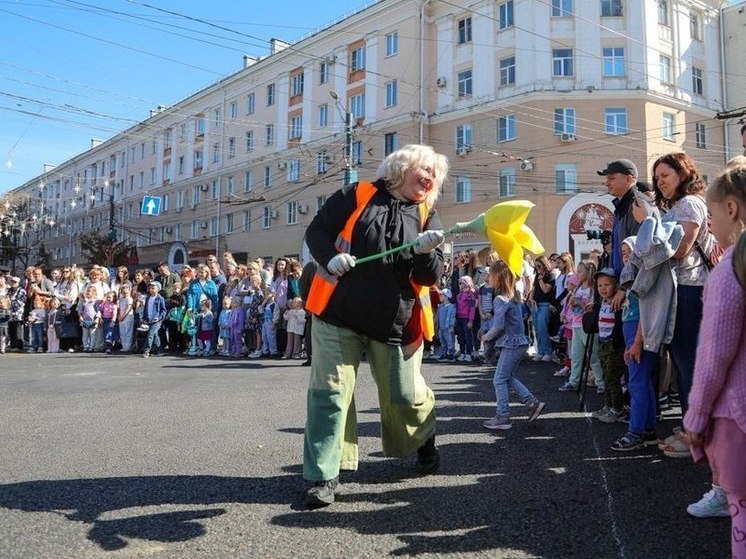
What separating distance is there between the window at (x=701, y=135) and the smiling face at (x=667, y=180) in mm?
32566

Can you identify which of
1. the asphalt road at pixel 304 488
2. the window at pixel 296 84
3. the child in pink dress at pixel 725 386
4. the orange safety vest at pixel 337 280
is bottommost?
the asphalt road at pixel 304 488

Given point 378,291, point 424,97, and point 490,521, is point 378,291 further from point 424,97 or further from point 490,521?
point 424,97

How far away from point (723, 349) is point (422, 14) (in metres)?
34.8

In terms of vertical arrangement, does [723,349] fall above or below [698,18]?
below

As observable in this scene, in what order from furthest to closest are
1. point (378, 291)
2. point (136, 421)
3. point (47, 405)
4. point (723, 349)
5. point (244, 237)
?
point (244, 237)
point (47, 405)
point (136, 421)
point (378, 291)
point (723, 349)

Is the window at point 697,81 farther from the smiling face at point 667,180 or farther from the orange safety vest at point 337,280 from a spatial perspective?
the orange safety vest at point 337,280

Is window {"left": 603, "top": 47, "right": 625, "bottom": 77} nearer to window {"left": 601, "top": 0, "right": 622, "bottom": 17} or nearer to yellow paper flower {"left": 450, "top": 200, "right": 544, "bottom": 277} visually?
window {"left": 601, "top": 0, "right": 622, "bottom": 17}

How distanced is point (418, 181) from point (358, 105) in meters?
34.8

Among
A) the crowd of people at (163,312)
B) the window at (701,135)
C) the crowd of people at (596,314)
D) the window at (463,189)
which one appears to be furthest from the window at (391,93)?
the crowd of people at (596,314)

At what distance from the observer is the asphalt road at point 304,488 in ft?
9.18

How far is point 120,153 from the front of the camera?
6162cm

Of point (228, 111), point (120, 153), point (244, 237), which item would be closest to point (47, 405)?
point (244, 237)

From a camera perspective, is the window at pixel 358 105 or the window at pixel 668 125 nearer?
the window at pixel 668 125

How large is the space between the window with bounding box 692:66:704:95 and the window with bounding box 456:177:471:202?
13.2 meters
